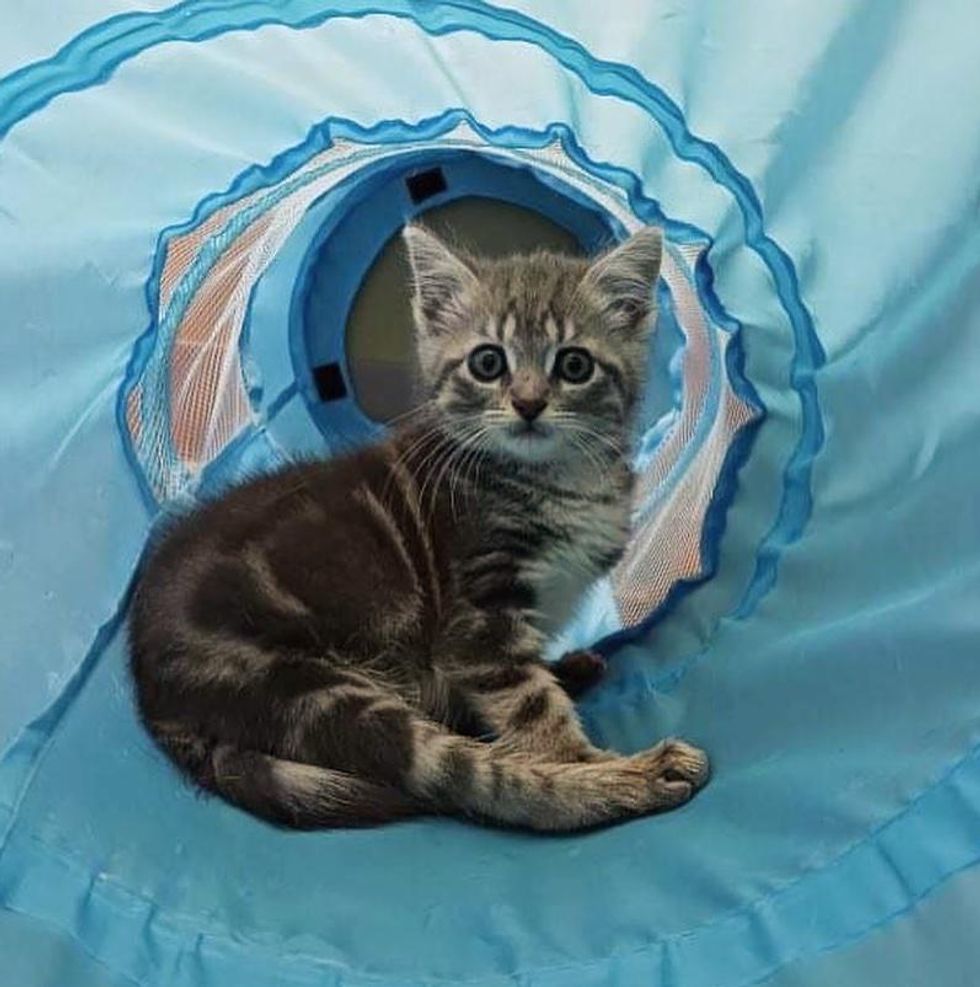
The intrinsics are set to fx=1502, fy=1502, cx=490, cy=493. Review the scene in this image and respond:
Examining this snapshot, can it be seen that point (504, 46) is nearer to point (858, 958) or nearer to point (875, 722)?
point (875, 722)

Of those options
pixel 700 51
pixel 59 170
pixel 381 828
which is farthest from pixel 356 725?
pixel 700 51

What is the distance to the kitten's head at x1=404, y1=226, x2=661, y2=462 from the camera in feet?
5.77

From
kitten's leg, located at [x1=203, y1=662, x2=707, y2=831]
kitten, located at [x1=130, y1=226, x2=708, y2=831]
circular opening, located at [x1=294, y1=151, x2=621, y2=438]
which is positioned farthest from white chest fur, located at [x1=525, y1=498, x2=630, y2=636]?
circular opening, located at [x1=294, y1=151, x2=621, y2=438]

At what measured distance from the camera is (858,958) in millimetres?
1059

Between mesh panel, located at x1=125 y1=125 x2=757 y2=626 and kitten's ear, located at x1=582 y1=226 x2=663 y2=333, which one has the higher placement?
kitten's ear, located at x1=582 y1=226 x2=663 y2=333

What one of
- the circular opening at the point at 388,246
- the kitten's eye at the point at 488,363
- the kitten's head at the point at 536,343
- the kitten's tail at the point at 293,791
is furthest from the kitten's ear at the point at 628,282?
the kitten's tail at the point at 293,791

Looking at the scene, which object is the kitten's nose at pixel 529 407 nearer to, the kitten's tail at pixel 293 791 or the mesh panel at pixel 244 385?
the mesh panel at pixel 244 385

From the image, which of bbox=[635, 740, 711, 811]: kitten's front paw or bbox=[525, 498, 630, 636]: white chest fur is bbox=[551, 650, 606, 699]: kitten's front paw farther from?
bbox=[635, 740, 711, 811]: kitten's front paw

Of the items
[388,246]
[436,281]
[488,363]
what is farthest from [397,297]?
[488,363]

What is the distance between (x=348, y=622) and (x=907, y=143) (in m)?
0.79

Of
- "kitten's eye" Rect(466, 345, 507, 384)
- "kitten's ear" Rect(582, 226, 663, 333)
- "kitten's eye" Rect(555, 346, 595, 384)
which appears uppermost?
"kitten's ear" Rect(582, 226, 663, 333)

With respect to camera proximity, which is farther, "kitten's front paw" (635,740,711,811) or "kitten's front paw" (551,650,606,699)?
"kitten's front paw" (551,650,606,699)

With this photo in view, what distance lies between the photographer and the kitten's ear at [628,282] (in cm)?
180

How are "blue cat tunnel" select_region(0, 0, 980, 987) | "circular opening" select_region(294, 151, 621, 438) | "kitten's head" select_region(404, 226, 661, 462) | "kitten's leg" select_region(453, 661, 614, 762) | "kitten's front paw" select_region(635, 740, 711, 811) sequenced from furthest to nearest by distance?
"circular opening" select_region(294, 151, 621, 438) < "kitten's head" select_region(404, 226, 661, 462) < "kitten's leg" select_region(453, 661, 614, 762) < "kitten's front paw" select_region(635, 740, 711, 811) < "blue cat tunnel" select_region(0, 0, 980, 987)
